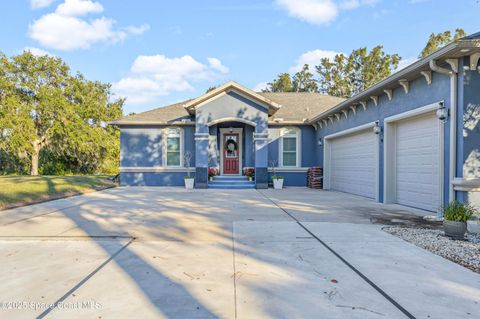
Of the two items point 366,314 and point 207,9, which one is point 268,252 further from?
point 207,9

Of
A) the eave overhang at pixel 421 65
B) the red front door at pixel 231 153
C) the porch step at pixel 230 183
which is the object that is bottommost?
the porch step at pixel 230 183

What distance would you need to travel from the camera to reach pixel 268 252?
13.7 ft

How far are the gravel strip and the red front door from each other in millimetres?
10712

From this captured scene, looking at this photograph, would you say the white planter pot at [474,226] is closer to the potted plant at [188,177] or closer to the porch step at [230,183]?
the porch step at [230,183]

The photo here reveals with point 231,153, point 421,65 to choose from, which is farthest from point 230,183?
point 421,65

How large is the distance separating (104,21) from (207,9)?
631 cm

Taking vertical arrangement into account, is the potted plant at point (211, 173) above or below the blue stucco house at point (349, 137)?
below

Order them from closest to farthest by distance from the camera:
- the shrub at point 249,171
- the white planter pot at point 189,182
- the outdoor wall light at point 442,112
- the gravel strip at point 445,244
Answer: the gravel strip at point 445,244 → the outdoor wall light at point 442,112 → the white planter pot at point 189,182 → the shrub at point 249,171

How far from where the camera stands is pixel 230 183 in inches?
567

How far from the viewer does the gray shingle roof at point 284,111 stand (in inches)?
593

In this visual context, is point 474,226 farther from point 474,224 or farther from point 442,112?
point 442,112

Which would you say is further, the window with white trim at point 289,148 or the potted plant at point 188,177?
the window with white trim at point 289,148

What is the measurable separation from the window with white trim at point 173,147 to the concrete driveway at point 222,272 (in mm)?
8931

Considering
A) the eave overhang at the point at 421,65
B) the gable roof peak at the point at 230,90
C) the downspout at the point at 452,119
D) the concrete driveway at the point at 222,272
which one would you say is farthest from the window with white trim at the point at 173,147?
the downspout at the point at 452,119
